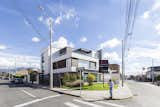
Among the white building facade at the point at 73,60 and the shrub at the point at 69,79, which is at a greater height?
the white building facade at the point at 73,60

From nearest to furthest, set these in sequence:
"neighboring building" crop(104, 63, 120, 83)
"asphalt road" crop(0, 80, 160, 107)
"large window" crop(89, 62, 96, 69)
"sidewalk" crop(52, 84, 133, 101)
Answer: "asphalt road" crop(0, 80, 160, 107), "sidewalk" crop(52, 84, 133, 101), "neighboring building" crop(104, 63, 120, 83), "large window" crop(89, 62, 96, 69)

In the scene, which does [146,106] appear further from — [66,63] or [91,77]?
[66,63]

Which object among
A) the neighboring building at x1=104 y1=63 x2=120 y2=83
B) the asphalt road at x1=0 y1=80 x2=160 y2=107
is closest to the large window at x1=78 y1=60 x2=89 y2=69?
the neighboring building at x1=104 y1=63 x2=120 y2=83

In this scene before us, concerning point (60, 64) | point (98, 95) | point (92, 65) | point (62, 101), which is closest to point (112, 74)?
point (92, 65)

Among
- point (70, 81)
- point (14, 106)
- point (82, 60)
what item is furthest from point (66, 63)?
point (14, 106)

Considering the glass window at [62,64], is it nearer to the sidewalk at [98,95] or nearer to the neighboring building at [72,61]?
the neighboring building at [72,61]

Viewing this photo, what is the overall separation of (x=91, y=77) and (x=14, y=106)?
60.5 ft

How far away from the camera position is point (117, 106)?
12359mm

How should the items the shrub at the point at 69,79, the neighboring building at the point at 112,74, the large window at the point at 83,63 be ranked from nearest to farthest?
1. the shrub at the point at 69,79
2. the neighboring building at the point at 112,74
3. the large window at the point at 83,63

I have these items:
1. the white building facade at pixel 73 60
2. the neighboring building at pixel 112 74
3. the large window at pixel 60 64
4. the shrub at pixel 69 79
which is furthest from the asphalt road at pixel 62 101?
Answer: the large window at pixel 60 64

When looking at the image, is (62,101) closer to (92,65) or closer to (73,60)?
(73,60)

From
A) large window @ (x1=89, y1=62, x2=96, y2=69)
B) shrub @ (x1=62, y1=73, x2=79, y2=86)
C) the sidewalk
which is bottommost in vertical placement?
the sidewalk

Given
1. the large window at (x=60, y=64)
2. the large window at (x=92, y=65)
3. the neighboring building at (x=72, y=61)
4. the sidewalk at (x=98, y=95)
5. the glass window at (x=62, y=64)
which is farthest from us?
the large window at (x=92, y=65)

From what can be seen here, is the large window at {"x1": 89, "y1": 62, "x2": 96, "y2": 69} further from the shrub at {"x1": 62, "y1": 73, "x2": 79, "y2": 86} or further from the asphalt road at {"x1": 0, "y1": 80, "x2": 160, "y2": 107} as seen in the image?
the asphalt road at {"x1": 0, "y1": 80, "x2": 160, "y2": 107}
